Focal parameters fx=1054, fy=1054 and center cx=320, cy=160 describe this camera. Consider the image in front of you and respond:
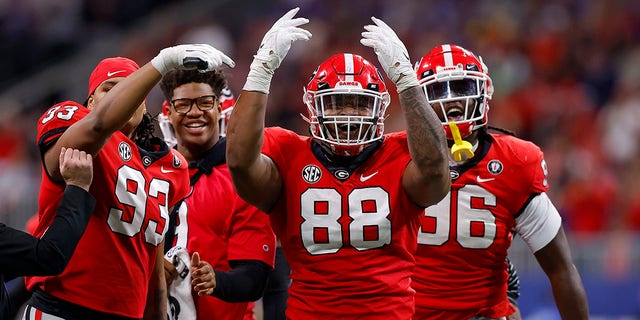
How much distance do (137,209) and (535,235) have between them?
181cm

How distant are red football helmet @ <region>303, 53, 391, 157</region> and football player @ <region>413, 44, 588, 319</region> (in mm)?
611

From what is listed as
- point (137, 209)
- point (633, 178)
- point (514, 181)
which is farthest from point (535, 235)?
point (633, 178)

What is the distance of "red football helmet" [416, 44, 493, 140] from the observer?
4703 millimetres

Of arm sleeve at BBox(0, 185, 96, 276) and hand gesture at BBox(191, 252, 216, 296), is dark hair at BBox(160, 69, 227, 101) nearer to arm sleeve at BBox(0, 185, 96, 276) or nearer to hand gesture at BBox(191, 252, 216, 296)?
hand gesture at BBox(191, 252, 216, 296)

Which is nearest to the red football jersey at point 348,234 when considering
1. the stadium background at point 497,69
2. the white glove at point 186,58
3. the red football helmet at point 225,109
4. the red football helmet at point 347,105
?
the red football helmet at point 347,105

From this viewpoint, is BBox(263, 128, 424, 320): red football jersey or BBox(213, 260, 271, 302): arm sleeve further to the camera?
BBox(213, 260, 271, 302): arm sleeve

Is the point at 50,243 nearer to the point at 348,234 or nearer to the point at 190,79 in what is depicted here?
the point at 348,234

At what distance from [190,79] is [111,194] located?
1110 millimetres

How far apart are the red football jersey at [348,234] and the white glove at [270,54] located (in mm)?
347

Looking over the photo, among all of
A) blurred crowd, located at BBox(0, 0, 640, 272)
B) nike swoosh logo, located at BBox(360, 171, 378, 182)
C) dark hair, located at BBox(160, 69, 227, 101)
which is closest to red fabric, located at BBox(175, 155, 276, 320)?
dark hair, located at BBox(160, 69, 227, 101)

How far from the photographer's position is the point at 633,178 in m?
9.84

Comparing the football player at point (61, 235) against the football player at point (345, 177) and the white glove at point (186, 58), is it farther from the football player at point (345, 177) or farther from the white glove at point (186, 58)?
the football player at point (345, 177)

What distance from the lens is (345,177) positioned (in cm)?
411

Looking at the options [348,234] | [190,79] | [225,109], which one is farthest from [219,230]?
[348,234]
